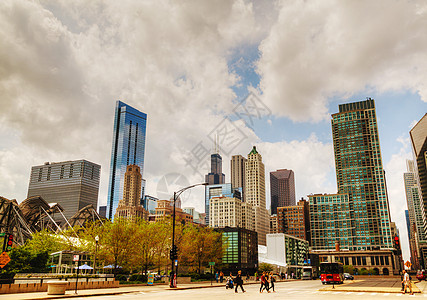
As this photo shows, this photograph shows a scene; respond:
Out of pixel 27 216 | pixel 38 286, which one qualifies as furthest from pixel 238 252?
pixel 38 286

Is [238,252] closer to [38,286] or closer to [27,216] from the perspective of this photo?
[27,216]

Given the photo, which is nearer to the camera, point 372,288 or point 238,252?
point 372,288

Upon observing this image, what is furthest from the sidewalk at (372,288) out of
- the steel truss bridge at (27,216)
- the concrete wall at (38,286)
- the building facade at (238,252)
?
the building facade at (238,252)

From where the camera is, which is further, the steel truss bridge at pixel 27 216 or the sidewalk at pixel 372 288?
the steel truss bridge at pixel 27 216

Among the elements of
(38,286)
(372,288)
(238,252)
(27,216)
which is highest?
(27,216)

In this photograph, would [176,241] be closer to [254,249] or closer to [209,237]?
[209,237]

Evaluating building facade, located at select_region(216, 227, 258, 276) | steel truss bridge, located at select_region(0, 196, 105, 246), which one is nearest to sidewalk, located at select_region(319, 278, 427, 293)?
steel truss bridge, located at select_region(0, 196, 105, 246)

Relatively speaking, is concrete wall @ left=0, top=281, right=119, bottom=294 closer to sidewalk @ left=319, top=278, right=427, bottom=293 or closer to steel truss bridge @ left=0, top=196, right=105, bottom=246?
sidewalk @ left=319, top=278, right=427, bottom=293

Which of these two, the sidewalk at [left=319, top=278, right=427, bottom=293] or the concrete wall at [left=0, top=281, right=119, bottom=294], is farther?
the sidewalk at [left=319, top=278, right=427, bottom=293]

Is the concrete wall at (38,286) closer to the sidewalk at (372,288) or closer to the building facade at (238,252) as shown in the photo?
the sidewalk at (372,288)

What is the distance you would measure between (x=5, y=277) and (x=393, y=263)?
657 feet

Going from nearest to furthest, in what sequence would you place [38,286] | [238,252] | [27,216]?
[38,286]
[27,216]
[238,252]

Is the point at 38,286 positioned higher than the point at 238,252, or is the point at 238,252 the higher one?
the point at 238,252

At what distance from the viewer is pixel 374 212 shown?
199 meters
